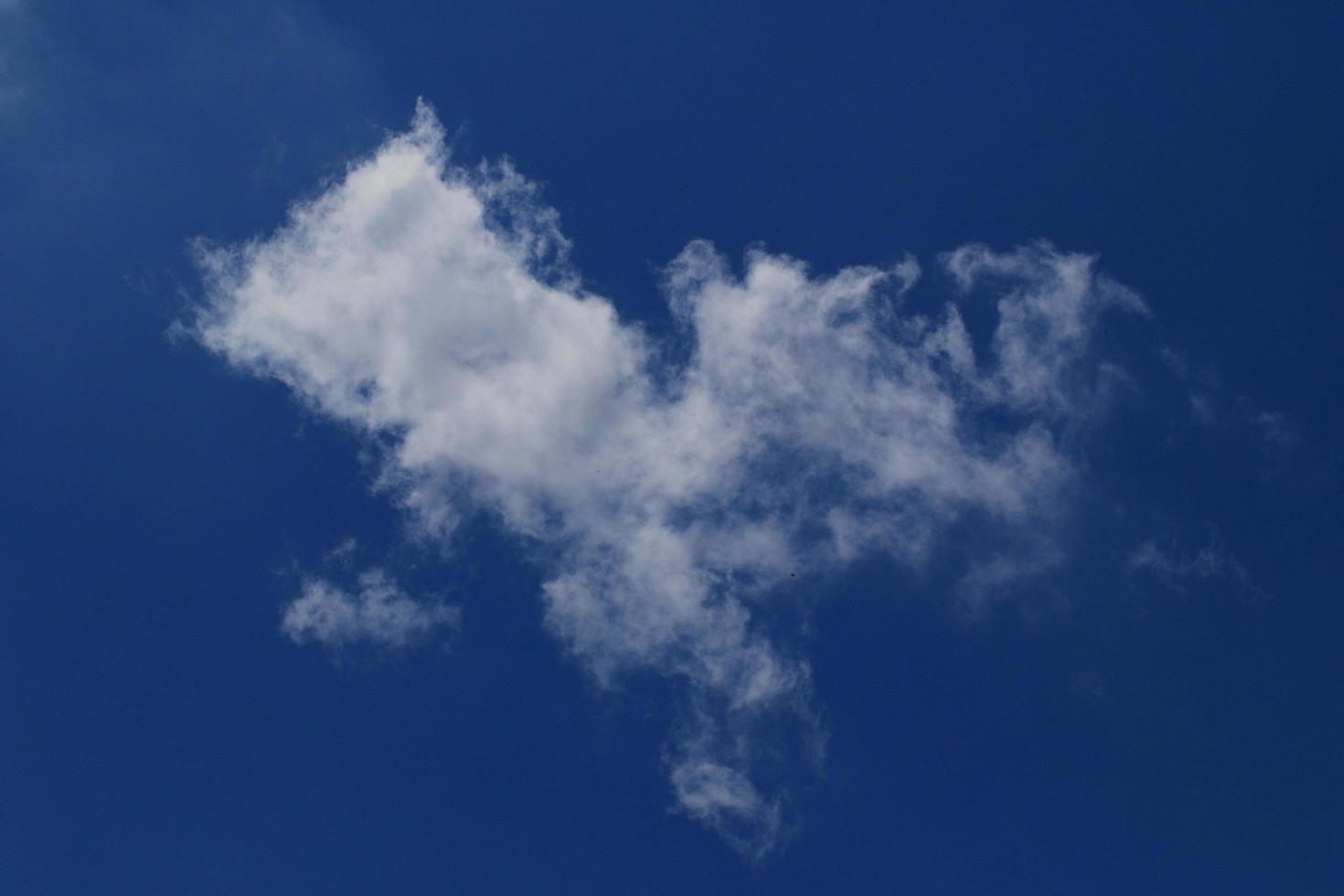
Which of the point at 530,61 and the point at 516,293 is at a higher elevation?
the point at 530,61

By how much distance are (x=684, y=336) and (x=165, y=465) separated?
192ft

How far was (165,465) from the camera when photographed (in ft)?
583

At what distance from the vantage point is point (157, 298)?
180 m

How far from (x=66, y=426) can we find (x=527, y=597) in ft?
178

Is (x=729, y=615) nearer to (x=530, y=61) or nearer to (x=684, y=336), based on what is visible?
(x=684, y=336)

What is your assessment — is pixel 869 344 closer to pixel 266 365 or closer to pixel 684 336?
pixel 684 336

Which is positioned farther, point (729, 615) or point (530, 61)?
point (530, 61)

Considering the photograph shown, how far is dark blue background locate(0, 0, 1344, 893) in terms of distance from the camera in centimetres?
17150

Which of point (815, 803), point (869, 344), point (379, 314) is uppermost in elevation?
point (869, 344)

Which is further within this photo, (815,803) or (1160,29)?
(1160,29)

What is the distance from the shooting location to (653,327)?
177500 mm

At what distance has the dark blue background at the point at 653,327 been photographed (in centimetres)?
17150

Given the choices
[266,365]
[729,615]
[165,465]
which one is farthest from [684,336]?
[165,465]

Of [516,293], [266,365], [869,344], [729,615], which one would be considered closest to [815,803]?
[729,615]
